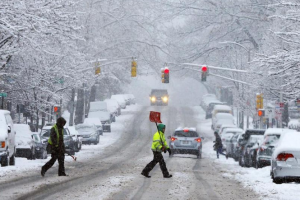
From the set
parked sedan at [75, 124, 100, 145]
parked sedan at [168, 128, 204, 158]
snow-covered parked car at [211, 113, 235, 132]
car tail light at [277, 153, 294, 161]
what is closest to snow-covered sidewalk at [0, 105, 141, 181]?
parked sedan at [75, 124, 100, 145]

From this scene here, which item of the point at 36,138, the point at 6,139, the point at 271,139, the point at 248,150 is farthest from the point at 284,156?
the point at 36,138

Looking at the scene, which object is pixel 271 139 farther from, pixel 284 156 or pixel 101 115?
pixel 101 115

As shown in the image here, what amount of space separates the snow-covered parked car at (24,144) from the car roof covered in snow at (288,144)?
15.4m

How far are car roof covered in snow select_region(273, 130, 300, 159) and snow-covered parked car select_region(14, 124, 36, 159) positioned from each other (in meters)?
15.4

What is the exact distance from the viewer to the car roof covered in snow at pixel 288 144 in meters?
19.2

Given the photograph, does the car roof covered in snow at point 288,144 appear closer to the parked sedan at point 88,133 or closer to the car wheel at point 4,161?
the car wheel at point 4,161

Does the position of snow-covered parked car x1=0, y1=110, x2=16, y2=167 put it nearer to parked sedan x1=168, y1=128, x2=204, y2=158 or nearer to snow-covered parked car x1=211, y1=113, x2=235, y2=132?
parked sedan x1=168, y1=128, x2=204, y2=158

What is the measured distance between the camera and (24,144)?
32906 millimetres

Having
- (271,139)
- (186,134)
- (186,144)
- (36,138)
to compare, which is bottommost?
(186,144)

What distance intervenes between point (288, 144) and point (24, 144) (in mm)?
16177

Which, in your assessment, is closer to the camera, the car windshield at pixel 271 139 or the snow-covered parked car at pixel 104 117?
the car windshield at pixel 271 139

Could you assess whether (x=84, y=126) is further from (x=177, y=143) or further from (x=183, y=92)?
(x=183, y=92)

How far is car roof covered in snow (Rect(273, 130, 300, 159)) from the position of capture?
19.2 m

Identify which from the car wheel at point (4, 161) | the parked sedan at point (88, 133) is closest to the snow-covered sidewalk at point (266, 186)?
the car wheel at point (4, 161)
